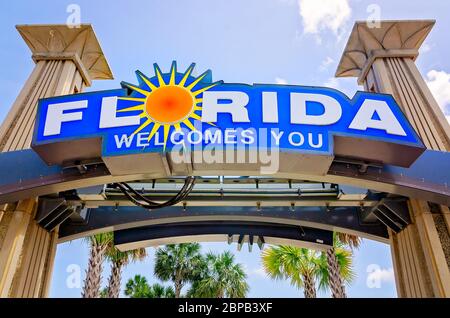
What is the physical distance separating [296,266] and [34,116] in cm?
1099

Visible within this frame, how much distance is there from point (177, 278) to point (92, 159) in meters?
20.0

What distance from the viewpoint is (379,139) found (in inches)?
190

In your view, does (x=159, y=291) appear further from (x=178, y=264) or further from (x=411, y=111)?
(x=411, y=111)

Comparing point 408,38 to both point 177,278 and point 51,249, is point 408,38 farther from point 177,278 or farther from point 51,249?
point 177,278

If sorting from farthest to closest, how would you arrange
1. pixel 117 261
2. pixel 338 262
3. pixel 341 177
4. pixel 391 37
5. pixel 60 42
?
1. pixel 117 261
2. pixel 338 262
3. pixel 60 42
4. pixel 391 37
5. pixel 341 177

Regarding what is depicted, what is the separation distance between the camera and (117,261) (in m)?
17.3

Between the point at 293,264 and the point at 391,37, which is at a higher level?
the point at 391,37

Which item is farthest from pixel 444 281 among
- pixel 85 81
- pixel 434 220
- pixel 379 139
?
pixel 85 81

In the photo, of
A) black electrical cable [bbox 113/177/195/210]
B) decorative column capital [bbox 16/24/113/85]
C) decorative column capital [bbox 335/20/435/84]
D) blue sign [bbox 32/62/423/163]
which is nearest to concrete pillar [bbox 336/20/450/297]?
decorative column capital [bbox 335/20/435/84]

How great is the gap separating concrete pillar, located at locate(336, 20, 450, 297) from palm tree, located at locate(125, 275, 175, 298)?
1993cm

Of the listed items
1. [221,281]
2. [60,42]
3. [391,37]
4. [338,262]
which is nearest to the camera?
[391,37]

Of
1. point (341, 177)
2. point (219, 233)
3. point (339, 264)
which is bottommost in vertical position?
point (341, 177)

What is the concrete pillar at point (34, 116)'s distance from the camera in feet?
19.6

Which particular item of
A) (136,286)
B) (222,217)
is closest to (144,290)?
(136,286)
